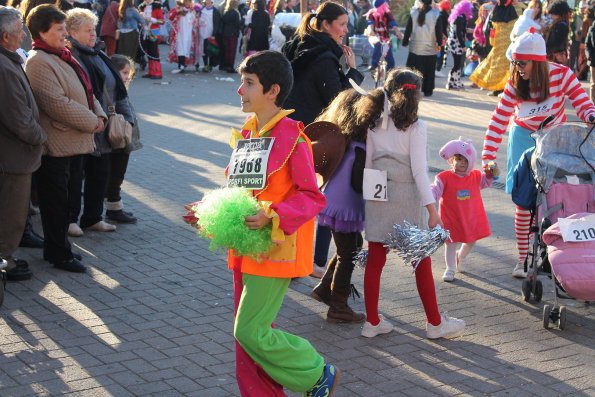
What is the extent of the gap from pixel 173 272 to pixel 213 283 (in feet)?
1.37

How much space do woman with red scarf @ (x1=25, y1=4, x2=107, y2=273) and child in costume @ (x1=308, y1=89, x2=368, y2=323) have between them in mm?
2052

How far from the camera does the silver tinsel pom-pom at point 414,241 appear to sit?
5598mm

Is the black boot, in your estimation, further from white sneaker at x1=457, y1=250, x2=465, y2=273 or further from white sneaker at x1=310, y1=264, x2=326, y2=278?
white sneaker at x1=457, y1=250, x2=465, y2=273

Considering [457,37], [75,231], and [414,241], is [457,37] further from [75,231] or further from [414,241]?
[414,241]

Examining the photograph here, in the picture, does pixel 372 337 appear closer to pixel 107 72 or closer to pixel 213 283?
pixel 213 283

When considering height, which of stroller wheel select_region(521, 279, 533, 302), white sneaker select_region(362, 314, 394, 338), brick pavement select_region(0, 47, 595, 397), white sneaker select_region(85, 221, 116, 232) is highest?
stroller wheel select_region(521, 279, 533, 302)

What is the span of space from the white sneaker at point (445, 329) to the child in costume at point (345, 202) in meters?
0.52

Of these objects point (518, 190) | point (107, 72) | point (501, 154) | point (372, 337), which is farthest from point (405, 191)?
point (501, 154)

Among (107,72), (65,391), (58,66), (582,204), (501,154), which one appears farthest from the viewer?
(501,154)

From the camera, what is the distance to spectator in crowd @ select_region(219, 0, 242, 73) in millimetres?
22109

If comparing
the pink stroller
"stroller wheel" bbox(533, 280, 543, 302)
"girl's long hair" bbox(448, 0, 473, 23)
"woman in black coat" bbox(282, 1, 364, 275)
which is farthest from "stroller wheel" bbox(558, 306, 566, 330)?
"girl's long hair" bbox(448, 0, 473, 23)

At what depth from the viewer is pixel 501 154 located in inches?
494

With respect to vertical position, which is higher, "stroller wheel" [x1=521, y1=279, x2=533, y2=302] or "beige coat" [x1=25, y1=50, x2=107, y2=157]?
"beige coat" [x1=25, y1=50, x2=107, y2=157]

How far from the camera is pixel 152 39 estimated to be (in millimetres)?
20422
